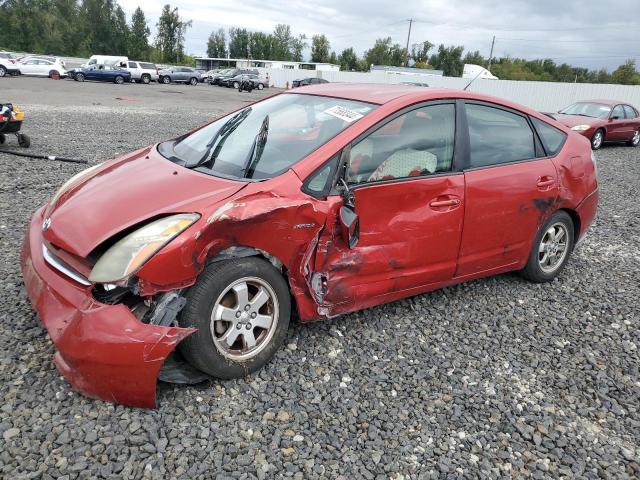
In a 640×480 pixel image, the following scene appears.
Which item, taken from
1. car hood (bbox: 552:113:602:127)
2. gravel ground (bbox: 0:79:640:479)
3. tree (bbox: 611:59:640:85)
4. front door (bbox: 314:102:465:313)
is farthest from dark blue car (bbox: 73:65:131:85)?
tree (bbox: 611:59:640:85)

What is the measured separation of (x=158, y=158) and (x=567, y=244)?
3544 mm

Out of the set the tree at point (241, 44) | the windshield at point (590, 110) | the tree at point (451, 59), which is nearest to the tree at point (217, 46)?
the tree at point (241, 44)

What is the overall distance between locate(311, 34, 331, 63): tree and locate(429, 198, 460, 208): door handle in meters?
104

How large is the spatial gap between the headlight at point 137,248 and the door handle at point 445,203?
5.27 ft

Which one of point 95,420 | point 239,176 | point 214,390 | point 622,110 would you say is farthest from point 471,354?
point 622,110

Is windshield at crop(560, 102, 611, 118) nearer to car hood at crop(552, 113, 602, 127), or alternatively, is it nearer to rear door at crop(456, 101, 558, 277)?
car hood at crop(552, 113, 602, 127)

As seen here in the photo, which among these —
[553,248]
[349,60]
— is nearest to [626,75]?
[349,60]

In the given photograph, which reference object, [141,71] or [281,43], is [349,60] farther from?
[141,71]

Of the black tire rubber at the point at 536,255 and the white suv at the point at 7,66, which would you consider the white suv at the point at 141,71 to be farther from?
the black tire rubber at the point at 536,255

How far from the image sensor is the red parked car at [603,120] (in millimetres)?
14070

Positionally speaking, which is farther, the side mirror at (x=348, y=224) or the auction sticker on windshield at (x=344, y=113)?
the auction sticker on windshield at (x=344, y=113)

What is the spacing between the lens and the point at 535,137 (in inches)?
164

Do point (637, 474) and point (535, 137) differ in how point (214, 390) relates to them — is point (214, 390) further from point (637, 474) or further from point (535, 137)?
point (535, 137)

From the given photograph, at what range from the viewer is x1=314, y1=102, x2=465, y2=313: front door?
306cm
